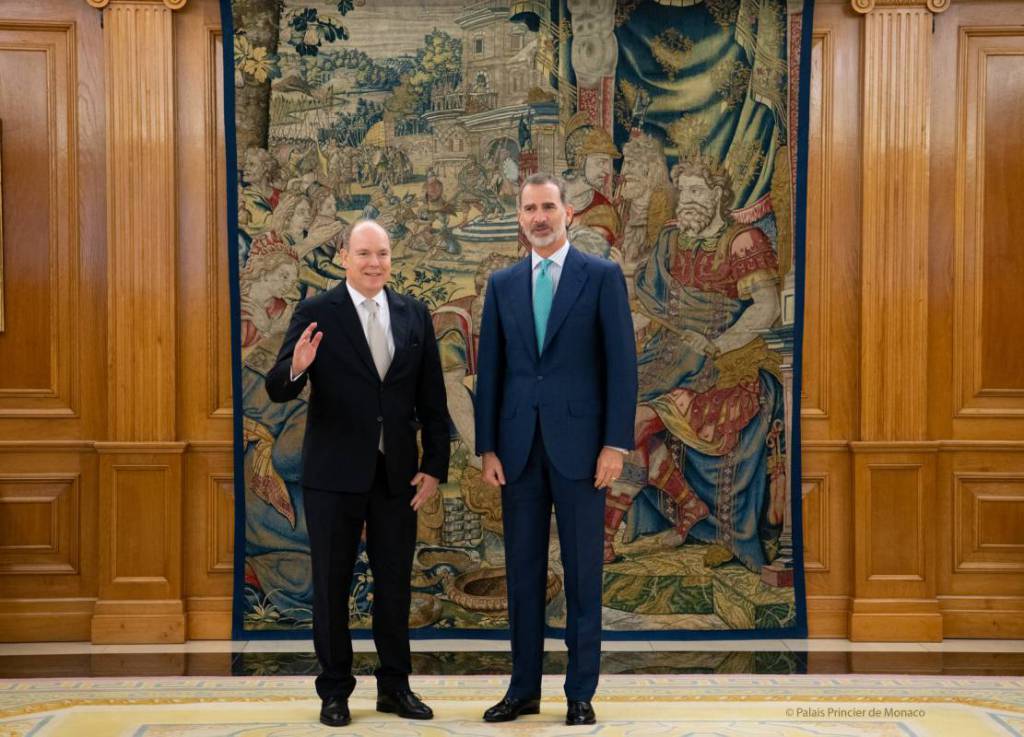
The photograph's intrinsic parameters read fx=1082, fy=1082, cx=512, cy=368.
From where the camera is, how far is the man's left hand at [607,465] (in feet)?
11.1

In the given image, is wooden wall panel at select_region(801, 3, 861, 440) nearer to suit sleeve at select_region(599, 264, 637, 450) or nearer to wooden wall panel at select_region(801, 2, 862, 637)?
wooden wall panel at select_region(801, 2, 862, 637)

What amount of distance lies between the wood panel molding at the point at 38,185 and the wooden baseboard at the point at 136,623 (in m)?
0.92

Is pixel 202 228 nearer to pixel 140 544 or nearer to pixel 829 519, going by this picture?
pixel 140 544

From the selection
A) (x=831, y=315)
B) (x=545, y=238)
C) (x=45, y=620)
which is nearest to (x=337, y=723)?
(x=545, y=238)

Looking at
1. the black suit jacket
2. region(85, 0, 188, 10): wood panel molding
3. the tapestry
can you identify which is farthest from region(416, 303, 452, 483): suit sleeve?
region(85, 0, 188, 10): wood panel molding

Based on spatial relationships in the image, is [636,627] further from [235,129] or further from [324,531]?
[235,129]

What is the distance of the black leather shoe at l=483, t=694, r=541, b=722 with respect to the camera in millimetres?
3459

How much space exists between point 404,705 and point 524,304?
1.36m

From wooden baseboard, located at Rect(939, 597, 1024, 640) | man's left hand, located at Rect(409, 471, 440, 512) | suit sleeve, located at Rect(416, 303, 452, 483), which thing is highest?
suit sleeve, located at Rect(416, 303, 452, 483)

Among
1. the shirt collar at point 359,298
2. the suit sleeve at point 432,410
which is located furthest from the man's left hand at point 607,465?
the shirt collar at point 359,298

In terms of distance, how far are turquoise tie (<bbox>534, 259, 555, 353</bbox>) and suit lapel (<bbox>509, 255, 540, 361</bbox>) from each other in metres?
0.02

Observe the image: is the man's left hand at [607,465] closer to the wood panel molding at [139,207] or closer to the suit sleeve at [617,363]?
the suit sleeve at [617,363]

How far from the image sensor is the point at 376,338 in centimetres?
356

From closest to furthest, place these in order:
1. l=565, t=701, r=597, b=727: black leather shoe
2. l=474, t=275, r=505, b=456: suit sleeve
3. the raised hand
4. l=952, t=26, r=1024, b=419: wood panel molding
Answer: the raised hand, l=565, t=701, r=597, b=727: black leather shoe, l=474, t=275, r=505, b=456: suit sleeve, l=952, t=26, r=1024, b=419: wood panel molding
